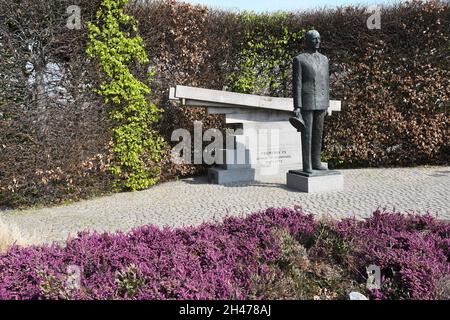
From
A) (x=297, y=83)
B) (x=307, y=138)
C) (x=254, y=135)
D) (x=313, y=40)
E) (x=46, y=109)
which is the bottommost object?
(x=307, y=138)

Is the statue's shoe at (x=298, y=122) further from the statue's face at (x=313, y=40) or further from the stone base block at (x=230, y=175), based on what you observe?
the stone base block at (x=230, y=175)

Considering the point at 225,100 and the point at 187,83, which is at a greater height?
the point at 187,83

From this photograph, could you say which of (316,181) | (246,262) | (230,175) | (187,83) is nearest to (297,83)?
(316,181)

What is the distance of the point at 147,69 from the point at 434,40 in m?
7.02

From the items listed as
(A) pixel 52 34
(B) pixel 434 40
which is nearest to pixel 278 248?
(A) pixel 52 34

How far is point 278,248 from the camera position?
3771 millimetres

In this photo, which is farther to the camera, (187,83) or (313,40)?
(187,83)

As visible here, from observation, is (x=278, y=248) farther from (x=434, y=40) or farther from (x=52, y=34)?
(x=434, y=40)

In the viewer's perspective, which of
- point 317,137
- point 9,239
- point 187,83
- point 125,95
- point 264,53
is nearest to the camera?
point 9,239

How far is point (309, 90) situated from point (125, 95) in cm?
359

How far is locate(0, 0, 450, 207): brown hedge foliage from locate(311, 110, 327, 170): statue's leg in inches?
103

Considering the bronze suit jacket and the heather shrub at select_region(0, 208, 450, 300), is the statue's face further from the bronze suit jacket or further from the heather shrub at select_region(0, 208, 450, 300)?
the heather shrub at select_region(0, 208, 450, 300)

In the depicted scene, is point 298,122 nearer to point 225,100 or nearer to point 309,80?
point 309,80

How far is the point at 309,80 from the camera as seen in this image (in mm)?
7391
